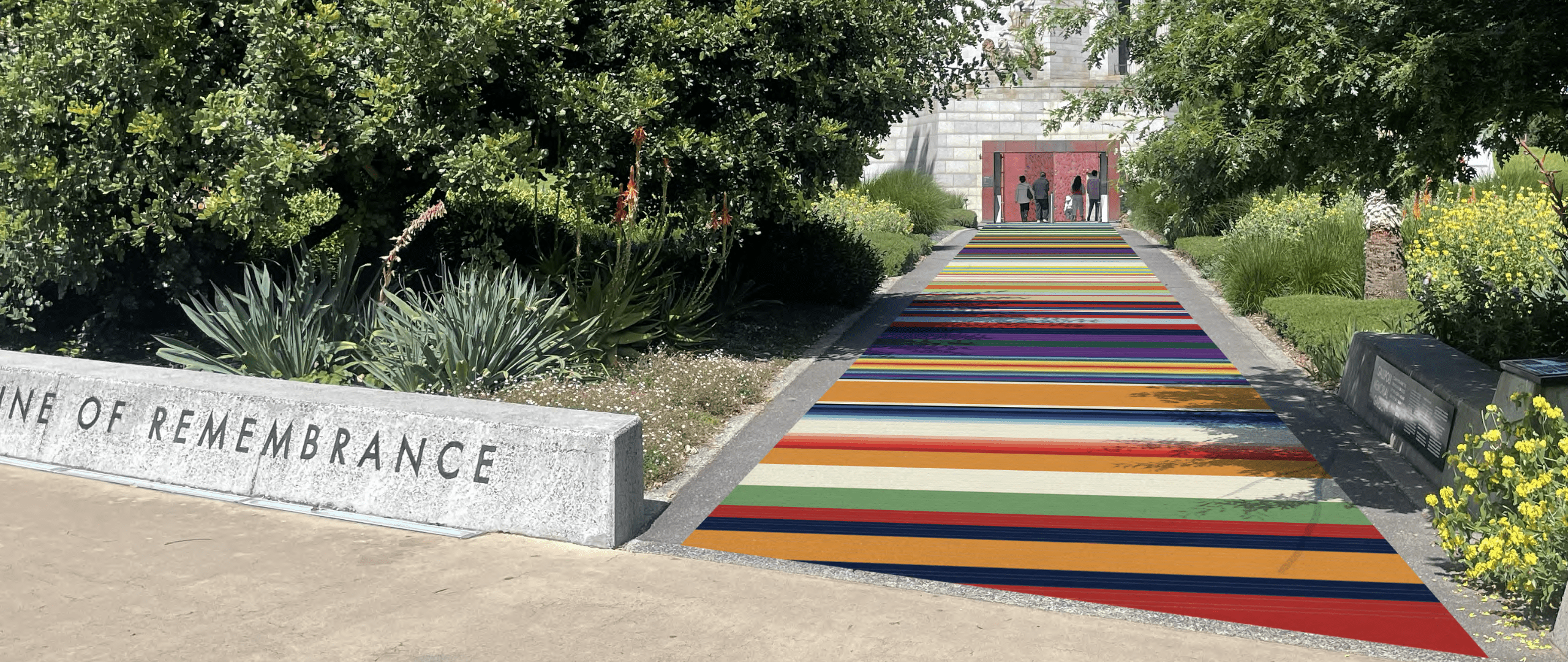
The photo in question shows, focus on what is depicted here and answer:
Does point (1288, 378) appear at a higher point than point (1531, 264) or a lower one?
lower

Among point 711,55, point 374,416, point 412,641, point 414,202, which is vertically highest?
point 711,55

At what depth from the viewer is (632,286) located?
448 inches

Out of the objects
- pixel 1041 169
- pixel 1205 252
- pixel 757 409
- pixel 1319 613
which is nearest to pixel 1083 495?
pixel 1319 613

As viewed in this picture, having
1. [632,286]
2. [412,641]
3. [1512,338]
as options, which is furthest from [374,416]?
[1512,338]

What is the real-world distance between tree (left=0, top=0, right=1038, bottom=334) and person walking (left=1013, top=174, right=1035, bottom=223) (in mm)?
28193

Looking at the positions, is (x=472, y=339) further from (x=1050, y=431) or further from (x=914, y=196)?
(x=914, y=196)

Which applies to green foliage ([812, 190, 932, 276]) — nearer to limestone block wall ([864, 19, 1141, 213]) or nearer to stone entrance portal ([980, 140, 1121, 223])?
limestone block wall ([864, 19, 1141, 213])

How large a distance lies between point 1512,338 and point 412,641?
24.5 ft

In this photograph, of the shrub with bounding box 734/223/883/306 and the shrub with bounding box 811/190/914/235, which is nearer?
the shrub with bounding box 734/223/883/306

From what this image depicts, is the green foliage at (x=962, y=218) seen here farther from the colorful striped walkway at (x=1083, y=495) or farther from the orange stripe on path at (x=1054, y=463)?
the orange stripe on path at (x=1054, y=463)

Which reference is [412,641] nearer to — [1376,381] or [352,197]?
[1376,381]

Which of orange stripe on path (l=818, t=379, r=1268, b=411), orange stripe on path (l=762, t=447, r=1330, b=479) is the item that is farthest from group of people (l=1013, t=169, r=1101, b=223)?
orange stripe on path (l=762, t=447, r=1330, b=479)

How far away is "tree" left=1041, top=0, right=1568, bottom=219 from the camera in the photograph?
672cm

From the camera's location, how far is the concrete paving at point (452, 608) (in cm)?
527
